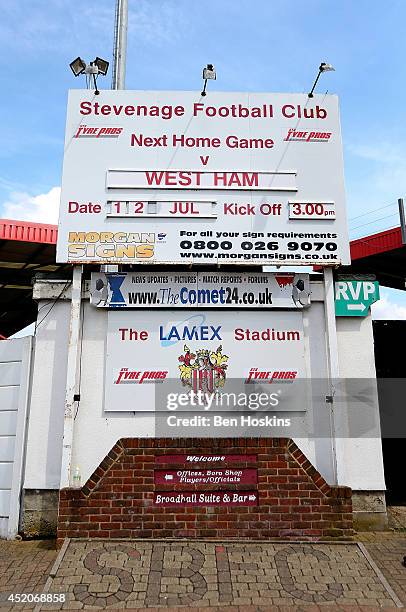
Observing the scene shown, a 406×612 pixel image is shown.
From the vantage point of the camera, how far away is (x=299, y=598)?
225 inches

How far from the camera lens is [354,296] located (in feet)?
27.9

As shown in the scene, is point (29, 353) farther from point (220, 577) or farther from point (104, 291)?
point (220, 577)

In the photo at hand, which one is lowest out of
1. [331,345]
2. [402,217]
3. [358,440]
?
[358,440]

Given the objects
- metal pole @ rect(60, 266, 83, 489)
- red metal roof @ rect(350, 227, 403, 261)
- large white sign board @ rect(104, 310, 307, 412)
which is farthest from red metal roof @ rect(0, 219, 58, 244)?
red metal roof @ rect(350, 227, 403, 261)

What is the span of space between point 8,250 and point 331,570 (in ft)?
35.4

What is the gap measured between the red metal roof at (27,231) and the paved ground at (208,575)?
7.27 meters

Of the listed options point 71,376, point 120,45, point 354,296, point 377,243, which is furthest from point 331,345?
point 120,45

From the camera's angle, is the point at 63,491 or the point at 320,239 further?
the point at 320,239

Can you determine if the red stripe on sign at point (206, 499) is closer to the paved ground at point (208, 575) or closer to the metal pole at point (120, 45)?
the paved ground at point (208, 575)

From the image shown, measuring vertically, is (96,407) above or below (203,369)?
below

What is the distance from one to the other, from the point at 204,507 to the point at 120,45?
34.5 feet

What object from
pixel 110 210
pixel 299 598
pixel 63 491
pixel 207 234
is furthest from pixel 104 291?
pixel 299 598

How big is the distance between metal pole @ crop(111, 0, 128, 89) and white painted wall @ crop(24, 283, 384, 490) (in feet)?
18.7

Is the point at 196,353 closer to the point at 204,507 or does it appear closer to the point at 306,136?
the point at 204,507
